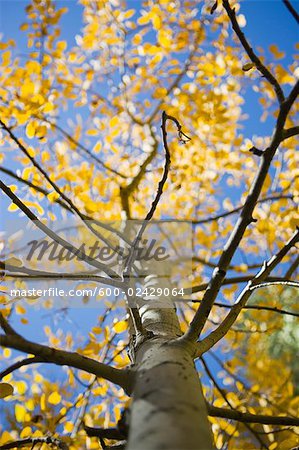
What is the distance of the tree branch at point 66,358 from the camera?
61 centimetres

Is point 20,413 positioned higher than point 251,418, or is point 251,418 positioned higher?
point 20,413

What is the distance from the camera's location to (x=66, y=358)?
0.70m

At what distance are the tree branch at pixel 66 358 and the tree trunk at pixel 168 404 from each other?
→ 4cm

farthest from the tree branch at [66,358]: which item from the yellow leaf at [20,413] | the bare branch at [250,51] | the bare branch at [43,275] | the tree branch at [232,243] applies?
the yellow leaf at [20,413]

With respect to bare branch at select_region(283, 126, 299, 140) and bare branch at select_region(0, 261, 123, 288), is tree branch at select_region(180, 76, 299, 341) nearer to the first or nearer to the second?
bare branch at select_region(283, 126, 299, 140)

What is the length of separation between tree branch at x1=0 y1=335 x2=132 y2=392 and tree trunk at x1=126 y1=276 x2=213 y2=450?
45mm

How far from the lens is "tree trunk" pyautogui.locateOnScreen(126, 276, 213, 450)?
574 mm

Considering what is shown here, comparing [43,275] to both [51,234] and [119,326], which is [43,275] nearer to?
[51,234]

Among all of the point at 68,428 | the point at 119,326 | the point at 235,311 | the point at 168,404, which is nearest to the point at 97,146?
the point at 119,326

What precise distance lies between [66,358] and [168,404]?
21cm

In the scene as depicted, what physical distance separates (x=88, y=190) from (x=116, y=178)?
0.43 metres

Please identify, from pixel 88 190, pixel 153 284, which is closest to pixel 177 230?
pixel 88 190

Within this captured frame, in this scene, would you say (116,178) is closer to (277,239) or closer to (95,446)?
(277,239)

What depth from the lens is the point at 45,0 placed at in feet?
10.6
